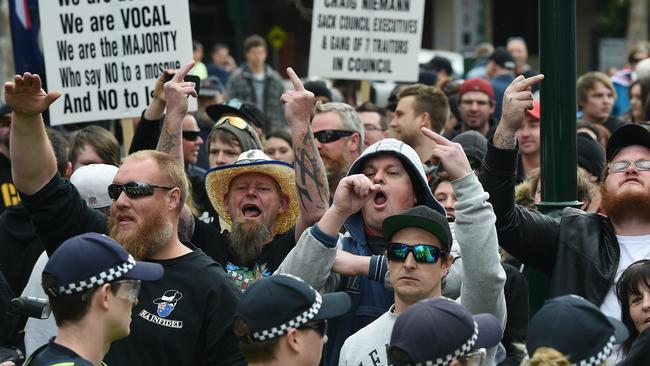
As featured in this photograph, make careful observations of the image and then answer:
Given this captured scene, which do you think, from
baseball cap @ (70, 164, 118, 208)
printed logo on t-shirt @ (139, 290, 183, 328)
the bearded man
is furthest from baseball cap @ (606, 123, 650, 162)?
baseball cap @ (70, 164, 118, 208)

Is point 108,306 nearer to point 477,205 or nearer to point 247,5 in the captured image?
point 477,205

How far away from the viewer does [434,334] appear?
4.08 meters

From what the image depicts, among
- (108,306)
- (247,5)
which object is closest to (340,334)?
(108,306)

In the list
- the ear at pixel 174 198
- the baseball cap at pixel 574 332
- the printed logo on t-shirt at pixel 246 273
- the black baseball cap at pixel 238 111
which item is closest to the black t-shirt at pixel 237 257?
the printed logo on t-shirt at pixel 246 273

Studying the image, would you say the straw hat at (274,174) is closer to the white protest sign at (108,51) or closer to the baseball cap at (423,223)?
the baseball cap at (423,223)

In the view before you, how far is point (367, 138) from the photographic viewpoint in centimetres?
997

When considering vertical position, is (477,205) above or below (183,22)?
below

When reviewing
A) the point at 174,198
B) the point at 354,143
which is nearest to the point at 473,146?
the point at 354,143

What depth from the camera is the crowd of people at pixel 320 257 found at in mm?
4441

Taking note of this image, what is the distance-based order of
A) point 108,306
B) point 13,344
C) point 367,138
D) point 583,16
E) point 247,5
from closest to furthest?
point 108,306
point 13,344
point 367,138
point 247,5
point 583,16

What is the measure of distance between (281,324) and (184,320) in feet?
3.30

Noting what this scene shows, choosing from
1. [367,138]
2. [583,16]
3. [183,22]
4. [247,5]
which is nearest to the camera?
[183,22]

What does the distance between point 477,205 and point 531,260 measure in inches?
31.3

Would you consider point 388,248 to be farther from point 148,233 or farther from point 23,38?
point 23,38
